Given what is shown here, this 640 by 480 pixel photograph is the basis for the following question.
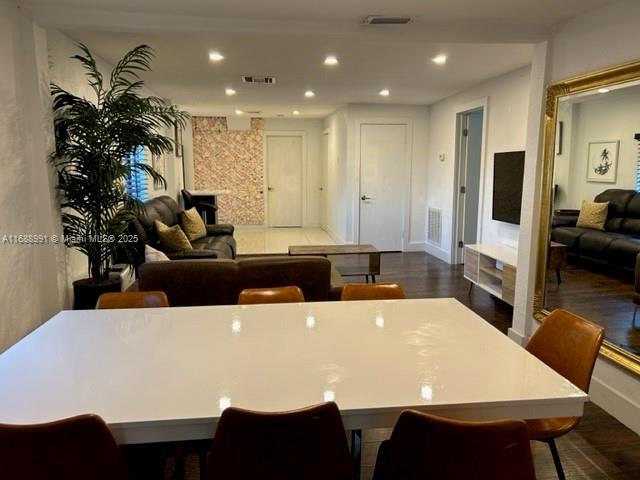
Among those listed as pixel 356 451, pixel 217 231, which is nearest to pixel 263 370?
pixel 356 451

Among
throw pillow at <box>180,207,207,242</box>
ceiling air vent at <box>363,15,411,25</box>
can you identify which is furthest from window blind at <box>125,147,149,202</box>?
ceiling air vent at <box>363,15,411,25</box>

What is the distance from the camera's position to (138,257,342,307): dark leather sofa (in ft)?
10.00

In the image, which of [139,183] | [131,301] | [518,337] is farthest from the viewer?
[139,183]

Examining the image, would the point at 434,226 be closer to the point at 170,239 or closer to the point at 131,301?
the point at 170,239

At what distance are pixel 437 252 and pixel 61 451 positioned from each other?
6245mm

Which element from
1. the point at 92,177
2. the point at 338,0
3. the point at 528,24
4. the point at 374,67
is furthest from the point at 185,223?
the point at 528,24

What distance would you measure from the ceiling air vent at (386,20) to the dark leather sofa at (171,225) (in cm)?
224

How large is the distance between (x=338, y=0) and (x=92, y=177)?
199 centimetres

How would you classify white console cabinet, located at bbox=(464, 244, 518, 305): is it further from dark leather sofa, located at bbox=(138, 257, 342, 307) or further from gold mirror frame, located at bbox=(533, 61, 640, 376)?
dark leather sofa, located at bbox=(138, 257, 342, 307)

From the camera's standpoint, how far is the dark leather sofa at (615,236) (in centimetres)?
255

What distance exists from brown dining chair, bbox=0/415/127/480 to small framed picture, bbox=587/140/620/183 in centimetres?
287

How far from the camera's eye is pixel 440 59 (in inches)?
160

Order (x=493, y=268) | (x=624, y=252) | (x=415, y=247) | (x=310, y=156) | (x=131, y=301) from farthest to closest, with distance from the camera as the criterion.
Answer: (x=310, y=156), (x=415, y=247), (x=493, y=268), (x=624, y=252), (x=131, y=301)

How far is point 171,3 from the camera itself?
2.68 metres
